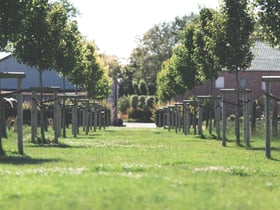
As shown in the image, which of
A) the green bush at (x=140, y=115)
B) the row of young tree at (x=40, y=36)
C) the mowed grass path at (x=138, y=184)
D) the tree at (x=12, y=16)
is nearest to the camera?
the mowed grass path at (x=138, y=184)

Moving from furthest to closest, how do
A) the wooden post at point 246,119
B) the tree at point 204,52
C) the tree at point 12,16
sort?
the tree at point 204,52 < the wooden post at point 246,119 < the tree at point 12,16

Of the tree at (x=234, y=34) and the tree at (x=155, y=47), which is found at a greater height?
the tree at (x=155, y=47)

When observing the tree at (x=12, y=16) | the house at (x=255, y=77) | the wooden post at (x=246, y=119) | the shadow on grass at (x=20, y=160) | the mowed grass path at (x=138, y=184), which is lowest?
the mowed grass path at (x=138, y=184)

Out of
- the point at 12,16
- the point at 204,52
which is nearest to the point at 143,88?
the point at 204,52

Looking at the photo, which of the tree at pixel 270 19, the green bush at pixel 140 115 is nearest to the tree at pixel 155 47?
the green bush at pixel 140 115

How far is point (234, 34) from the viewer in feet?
76.4

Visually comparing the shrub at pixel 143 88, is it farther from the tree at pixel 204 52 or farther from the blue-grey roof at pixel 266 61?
the tree at pixel 204 52

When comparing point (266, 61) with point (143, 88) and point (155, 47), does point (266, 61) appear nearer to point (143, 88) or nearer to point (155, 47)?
point (143, 88)

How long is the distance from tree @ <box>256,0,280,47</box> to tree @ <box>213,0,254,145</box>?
4.60 metres

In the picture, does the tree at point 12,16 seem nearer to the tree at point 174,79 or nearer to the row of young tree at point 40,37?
the row of young tree at point 40,37

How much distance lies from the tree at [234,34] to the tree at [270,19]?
4.60 meters

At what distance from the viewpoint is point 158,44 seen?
392 feet

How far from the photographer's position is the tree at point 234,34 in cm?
2328

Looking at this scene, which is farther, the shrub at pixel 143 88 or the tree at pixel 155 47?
the tree at pixel 155 47
